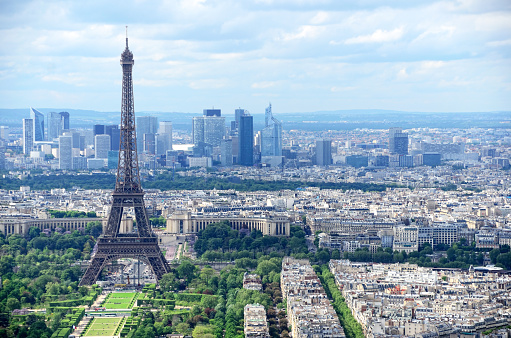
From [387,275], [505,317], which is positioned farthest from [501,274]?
[505,317]

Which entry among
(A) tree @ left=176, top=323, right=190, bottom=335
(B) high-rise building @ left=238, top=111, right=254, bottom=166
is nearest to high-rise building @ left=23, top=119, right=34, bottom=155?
(B) high-rise building @ left=238, top=111, right=254, bottom=166

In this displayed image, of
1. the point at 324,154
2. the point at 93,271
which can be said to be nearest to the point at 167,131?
the point at 324,154

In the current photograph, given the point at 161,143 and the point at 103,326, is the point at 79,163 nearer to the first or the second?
the point at 161,143

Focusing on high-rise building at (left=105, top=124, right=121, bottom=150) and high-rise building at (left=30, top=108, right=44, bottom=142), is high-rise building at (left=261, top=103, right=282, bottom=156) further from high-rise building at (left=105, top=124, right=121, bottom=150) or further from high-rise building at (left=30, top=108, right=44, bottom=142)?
high-rise building at (left=30, top=108, right=44, bottom=142)

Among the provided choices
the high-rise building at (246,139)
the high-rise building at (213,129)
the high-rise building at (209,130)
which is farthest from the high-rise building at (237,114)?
the high-rise building at (246,139)

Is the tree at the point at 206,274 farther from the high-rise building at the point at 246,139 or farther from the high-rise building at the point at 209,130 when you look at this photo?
the high-rise building at the point at 209,130

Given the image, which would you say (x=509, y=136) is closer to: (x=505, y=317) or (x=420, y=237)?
(x=420, y=237)
